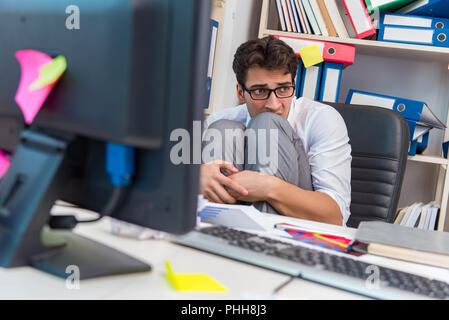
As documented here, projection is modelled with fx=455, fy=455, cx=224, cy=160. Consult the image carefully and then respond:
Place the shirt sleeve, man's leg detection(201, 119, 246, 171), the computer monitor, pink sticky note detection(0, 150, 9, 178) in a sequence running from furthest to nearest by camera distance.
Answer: the shirt sleeve → man's leg detection(201, 119, 246, 171) → pink sticky note detection(0, 150, 9, 178) → the computer monitor

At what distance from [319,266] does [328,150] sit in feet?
3.05

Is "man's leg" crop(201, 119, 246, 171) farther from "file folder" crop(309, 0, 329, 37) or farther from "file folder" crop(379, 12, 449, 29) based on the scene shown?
"file folder" crop(379, 12, 449, 29)

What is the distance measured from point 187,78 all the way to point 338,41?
6.06 feet

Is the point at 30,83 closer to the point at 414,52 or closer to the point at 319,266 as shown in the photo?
the point at 319,266

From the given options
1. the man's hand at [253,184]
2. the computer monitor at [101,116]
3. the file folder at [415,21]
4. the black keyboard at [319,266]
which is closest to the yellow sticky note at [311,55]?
the file folder at [415,21]

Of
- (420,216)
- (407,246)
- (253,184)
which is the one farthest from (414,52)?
(407,246)

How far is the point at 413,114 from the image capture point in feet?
6.81

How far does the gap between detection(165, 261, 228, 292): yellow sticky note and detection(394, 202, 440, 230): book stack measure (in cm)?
176

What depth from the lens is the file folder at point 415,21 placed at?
2.11 metres

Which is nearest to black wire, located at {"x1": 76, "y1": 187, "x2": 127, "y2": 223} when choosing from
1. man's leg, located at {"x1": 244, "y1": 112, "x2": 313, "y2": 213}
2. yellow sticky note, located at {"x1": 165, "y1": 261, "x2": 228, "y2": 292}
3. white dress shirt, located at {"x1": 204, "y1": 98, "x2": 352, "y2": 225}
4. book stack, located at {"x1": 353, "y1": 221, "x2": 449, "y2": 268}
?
yellow sticky note, located at {"x1": 165, "y1": 261, "x2": 228, "y2": 292}

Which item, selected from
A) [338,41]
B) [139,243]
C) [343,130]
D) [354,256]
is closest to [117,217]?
[139,243]

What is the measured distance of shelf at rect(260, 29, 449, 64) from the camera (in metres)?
2.13

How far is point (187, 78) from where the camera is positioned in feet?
1.67
